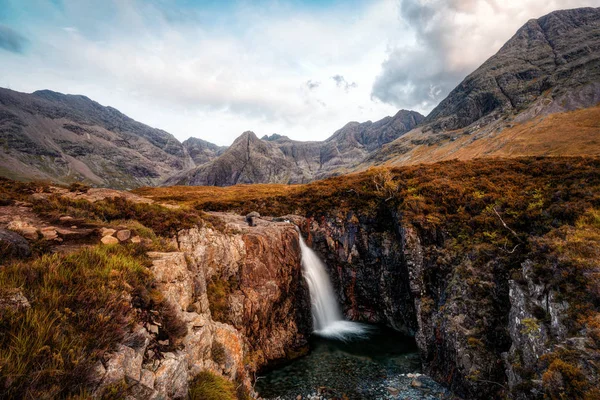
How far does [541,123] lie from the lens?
90.4 meters

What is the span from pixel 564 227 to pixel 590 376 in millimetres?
8616

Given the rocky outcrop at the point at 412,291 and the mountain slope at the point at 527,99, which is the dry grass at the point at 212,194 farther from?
the mountain slope at the point at 527,99

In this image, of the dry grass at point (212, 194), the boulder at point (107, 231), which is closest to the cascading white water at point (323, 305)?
the dry grass at point (212, 194)

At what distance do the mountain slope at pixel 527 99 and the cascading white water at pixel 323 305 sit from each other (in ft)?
202

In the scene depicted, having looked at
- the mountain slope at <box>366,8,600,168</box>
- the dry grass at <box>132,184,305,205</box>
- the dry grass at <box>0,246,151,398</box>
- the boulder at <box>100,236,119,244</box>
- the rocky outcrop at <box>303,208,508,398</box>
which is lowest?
the rocky outcrop at <box>303,208,508,398</box>

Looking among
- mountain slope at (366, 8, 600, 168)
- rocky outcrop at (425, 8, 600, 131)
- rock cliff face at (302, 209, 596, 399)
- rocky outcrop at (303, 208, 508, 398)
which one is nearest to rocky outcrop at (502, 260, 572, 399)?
rock cliff face at (302, 209, 596, 399)

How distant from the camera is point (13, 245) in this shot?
6.61 m

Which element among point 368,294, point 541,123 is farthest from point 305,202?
point 541,123

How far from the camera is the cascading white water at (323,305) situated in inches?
906

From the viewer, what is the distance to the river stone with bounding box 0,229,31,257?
21.1 feet

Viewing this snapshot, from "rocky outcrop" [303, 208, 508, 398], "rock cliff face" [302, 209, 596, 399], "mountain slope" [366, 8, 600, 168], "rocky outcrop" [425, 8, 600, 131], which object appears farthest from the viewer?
"rocky outcrop" [425, 8, 600, 131]

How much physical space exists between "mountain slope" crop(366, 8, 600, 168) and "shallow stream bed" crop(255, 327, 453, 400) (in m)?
62.6

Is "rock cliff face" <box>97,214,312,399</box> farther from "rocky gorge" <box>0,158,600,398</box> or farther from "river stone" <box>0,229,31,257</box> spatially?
"river stone" <box>0,229,31,257</box>

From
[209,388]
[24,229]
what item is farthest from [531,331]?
[24,229]
